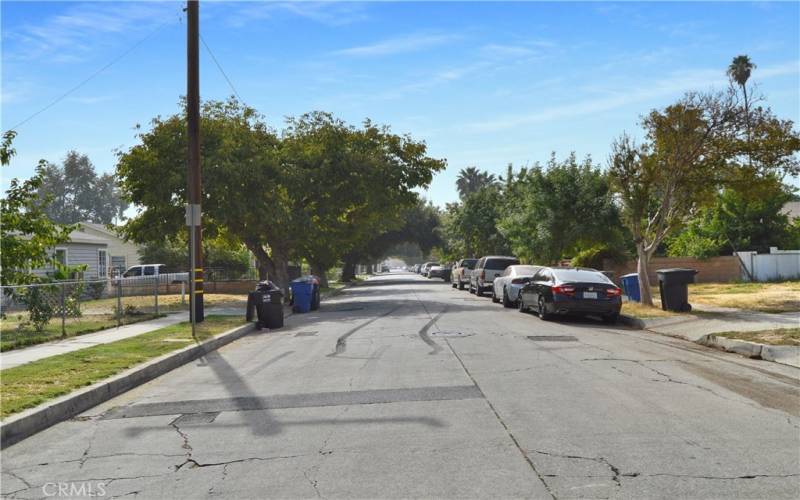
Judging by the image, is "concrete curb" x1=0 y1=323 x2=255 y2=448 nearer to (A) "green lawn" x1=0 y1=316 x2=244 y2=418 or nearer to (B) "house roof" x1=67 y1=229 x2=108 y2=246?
(A) "green lawn" x1=0 y1=316 x2=244 y2=418

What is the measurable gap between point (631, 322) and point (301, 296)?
37.7ft

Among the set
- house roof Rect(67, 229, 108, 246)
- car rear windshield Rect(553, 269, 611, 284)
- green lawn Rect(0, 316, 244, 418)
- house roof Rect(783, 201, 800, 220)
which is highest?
house roof Rect(783, 201, 800, 220)

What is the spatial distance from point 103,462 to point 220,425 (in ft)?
4.54

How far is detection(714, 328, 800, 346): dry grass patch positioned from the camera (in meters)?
12.5

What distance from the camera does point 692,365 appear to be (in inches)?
428

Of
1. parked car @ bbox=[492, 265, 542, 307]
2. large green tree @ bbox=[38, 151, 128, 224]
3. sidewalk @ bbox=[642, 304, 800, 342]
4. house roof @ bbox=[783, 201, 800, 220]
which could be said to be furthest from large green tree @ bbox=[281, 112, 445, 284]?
large green tree @ bbox=[38, 151, 128, 224]

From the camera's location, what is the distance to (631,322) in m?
18.3

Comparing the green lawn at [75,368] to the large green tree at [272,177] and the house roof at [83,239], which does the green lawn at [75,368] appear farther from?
the house roof at [83,239]

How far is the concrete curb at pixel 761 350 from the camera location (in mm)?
11398

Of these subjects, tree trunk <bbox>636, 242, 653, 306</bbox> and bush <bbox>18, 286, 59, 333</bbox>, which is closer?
bush <bbox>18, 286, 59, 333</bbox>

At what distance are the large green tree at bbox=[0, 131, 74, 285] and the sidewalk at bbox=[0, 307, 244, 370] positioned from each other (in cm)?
226

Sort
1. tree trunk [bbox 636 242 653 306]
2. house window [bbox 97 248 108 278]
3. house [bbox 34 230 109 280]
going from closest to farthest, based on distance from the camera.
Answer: tree trunk [bbox 636 242 653 306] < house [bbox 34 230 109 280] < house window [bbox 97 248 108 278]

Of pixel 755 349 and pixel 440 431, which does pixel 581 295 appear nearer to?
pixel 755 349

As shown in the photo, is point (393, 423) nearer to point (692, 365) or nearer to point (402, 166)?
point (692, 365)
